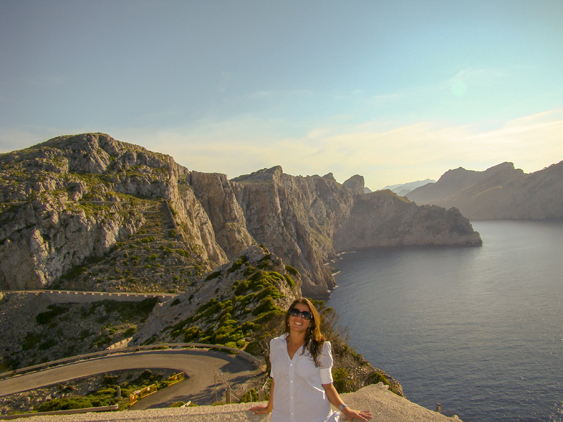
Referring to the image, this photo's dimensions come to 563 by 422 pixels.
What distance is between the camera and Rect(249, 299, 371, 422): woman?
6.73 meters

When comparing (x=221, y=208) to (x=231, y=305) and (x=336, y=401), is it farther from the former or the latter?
(x=336, y=401)

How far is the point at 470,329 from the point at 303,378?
3055 inches

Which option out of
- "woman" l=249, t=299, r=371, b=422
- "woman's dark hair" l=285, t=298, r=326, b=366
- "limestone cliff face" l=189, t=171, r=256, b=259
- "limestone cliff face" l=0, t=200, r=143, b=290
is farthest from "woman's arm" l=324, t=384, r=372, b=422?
"limestone cliff face" l=189, t=171, r=256, b=259

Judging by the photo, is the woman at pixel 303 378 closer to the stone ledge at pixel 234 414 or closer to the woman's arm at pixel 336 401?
the woman's arm at pixel 336 401

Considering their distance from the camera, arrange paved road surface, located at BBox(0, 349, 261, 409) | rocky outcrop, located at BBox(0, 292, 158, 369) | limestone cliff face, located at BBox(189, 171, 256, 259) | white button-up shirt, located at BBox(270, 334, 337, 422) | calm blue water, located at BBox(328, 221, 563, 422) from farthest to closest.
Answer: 1. limestone cliff face, located at BBox(189, 171, 256, 259)
2. rocky outcrop, located at BBox(0, 292, 158, 369)
3. calm blue water, located at BBox(328, 221, 563, 422)
4. paved road surface, located at BBox(0, 349, 261, 409)
5. white button-up shirt, located at BBox(270, 334, 337, 422)

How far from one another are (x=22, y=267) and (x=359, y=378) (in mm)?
71192

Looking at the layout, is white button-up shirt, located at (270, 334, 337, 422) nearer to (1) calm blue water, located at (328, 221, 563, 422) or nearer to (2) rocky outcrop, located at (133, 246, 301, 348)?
(2) rocky outcrop, located at (133, 246, 301, 348)

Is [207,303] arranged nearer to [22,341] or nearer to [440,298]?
[22,341]

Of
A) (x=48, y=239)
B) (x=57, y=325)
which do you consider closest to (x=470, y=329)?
(x=57, y=325)

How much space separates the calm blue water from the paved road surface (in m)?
35.7

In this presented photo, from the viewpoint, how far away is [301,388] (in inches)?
266

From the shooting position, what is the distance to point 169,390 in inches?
870

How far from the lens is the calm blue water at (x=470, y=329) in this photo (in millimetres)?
47834

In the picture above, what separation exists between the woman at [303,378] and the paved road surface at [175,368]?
15388 millimetres
